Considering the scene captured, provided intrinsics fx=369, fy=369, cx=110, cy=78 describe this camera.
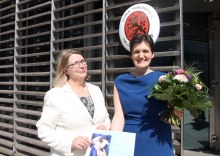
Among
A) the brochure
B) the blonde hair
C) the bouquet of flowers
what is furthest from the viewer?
the blonde hair

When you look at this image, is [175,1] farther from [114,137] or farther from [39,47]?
[39,47]

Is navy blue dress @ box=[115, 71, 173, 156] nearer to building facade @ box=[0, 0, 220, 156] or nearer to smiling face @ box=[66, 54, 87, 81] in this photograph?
smiling face @ box=[66, 54, 87, 81]

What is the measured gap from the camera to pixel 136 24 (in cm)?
429

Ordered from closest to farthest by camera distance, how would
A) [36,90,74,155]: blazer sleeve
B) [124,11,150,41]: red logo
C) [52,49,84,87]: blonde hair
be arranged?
1. [36,90,74,155]: blazer sleeve
2. [52,49,84,87]: blonde hair
3. [124,11,150,41]: red logo

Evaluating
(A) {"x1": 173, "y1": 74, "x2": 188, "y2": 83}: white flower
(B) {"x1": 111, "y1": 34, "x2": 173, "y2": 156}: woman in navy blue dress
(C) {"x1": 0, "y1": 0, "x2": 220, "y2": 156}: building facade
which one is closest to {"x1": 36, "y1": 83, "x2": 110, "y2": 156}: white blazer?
(B) {"x1": 111, "y1": 34, "x2": 173, "y2": 156}: woman in navy blue dress

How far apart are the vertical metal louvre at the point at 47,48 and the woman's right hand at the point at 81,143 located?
1596 millimetres

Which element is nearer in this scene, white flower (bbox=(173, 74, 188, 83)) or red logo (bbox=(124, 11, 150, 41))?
white flower (bbox=(173, 74, 188, 83))

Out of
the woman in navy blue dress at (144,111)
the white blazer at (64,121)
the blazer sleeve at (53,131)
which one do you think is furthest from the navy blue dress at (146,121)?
the blazer sleeve at (53,131)

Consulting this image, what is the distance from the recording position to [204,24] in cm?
720

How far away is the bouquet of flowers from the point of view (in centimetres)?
251

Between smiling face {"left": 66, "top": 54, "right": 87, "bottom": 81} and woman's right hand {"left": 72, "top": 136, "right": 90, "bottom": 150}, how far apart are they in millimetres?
508

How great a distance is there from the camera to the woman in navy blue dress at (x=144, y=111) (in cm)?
272

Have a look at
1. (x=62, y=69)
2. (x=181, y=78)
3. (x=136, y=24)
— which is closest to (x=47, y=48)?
(x=136, y=24)

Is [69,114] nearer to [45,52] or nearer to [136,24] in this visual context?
[136,24]
